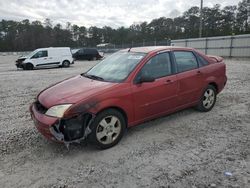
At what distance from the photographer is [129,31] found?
267ft

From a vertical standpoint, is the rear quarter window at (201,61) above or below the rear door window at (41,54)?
below

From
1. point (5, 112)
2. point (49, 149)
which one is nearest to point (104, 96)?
point (49, 149)

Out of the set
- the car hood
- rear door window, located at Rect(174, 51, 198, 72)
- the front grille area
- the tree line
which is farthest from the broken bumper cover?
the tree line

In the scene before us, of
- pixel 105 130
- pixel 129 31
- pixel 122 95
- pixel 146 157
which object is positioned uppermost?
pixel 129 31

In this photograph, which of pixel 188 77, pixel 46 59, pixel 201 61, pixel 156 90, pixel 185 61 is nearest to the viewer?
pixel 156 90

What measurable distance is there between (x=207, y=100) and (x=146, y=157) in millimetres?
2613

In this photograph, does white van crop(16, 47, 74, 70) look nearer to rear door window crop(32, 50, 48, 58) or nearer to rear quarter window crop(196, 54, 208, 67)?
rear door window crop(32, 50, 48, 58)

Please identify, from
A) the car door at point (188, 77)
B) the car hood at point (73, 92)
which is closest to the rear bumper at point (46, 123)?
the car hood at point (73, 92)

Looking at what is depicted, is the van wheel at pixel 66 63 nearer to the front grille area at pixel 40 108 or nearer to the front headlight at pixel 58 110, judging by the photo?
the front grille area at pixel 40 108

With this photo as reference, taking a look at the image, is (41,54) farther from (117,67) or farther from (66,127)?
(66,127)

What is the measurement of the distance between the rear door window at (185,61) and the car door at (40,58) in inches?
615

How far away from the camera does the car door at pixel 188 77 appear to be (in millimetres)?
4504

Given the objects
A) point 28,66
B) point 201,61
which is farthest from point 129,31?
point 201,61

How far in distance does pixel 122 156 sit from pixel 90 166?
20.4 inches
